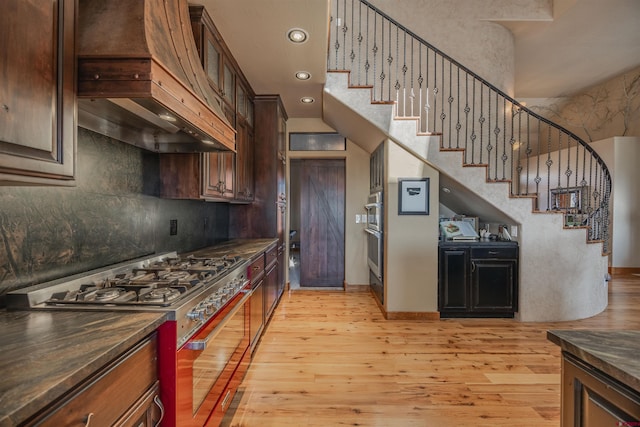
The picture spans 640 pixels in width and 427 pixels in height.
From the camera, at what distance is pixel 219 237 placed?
371 cm

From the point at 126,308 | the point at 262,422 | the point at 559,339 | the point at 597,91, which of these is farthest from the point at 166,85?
the point at 597,91

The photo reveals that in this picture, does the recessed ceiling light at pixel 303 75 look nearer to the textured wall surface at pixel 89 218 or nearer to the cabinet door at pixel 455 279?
the textured wall surface at pixel 89 218

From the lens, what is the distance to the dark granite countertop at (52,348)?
661mm

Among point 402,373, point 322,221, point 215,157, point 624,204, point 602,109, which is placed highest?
point 602,109

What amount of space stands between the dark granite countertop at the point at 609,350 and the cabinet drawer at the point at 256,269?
2.01m

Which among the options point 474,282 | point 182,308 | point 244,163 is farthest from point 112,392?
point 474,282

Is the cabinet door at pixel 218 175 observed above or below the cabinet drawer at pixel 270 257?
above

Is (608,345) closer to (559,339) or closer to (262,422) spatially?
(559,339)

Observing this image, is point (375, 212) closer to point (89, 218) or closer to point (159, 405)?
point (89, 218)

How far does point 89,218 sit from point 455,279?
3640 mm

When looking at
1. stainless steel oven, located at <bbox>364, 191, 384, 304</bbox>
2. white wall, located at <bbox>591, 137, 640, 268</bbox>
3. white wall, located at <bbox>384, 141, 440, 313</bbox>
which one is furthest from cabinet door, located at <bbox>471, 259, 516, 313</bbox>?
white wall, located at <bbox>591, 137, 640, 268</bbox>

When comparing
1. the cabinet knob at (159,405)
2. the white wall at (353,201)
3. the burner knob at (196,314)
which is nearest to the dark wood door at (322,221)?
the white wall at (353,201)

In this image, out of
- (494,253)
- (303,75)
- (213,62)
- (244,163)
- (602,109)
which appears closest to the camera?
(213,62)

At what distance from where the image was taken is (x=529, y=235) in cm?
367
